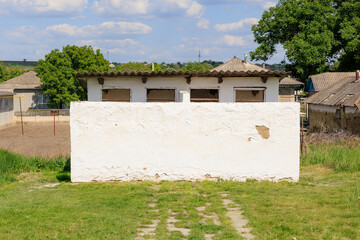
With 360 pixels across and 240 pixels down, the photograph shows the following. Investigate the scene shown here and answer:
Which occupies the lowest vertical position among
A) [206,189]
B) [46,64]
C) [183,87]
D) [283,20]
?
[206,189]

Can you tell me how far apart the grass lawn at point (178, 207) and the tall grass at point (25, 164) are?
0.66m

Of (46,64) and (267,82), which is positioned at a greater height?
(46,64)

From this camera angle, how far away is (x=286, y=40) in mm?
40812

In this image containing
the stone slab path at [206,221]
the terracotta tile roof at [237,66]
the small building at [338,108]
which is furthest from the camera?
the terracotta tile roof at [237,66]

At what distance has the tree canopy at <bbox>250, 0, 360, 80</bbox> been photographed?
122 feet

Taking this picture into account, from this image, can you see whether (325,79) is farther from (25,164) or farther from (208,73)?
(25,164)

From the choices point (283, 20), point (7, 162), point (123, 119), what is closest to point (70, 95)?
point (283, 20)

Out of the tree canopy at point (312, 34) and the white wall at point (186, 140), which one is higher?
the tree canopy at point (312, 34)

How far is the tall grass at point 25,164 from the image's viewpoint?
11586 mm

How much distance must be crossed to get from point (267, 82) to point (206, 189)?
5.27 metres

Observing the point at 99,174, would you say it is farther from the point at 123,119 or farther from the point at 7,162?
the point at 7,162

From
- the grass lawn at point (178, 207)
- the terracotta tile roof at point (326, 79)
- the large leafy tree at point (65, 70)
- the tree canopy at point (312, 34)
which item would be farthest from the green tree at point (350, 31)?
the grass lawn at point (178, 207)

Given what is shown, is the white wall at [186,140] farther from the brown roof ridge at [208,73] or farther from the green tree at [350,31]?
the green tree at [350,31]

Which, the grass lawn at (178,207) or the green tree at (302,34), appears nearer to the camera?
the grass lawn at (178,207)
